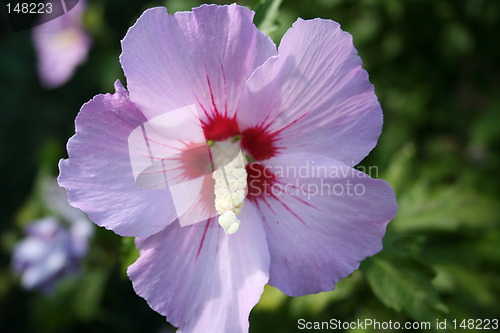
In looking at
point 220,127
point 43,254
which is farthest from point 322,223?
point 43,254

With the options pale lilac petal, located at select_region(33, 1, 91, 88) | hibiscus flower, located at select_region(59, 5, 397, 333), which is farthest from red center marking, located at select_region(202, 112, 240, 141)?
pale lilac petal, located at select_region(33, 1, 91, 88)

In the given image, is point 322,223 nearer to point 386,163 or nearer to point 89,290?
point 386,163

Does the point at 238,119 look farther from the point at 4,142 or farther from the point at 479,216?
the point at 4,142

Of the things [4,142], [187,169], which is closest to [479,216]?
[187,169]

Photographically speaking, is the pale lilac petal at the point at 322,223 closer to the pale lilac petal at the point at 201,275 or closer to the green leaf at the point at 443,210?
the pale lilac petal at the point at 201,275

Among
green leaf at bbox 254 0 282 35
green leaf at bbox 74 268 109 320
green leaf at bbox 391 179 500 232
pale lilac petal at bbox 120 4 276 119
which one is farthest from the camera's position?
green leaf at bbox 74 268 109 320

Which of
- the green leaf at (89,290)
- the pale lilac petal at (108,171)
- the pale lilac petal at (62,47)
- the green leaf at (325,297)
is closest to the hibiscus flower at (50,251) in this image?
the green leaf at (89,290)

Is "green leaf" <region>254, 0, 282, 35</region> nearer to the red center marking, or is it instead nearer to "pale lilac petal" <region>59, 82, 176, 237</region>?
the red center marking
